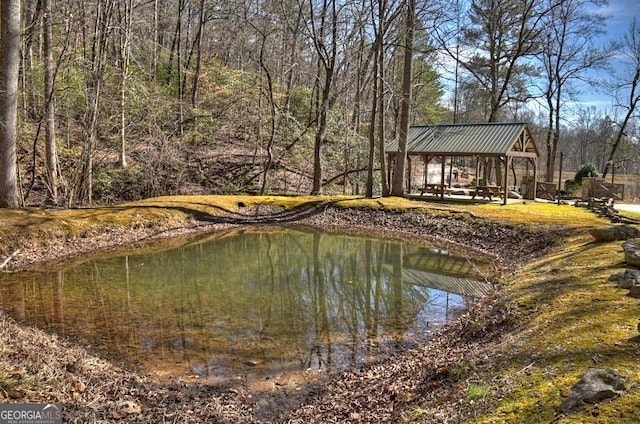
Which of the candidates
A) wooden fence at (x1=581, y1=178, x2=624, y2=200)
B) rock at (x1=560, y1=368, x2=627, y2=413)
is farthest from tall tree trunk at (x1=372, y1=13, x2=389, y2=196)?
rock at (x1=560, y1=368, x2=627, y2=413)

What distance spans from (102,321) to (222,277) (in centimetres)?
337

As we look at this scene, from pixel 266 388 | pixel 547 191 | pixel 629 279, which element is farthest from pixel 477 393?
pixel 547 191

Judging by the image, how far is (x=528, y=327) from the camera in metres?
5.69

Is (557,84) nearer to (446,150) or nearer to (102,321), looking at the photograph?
(446,150)

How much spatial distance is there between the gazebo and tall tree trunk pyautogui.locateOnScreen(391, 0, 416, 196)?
3.42ft

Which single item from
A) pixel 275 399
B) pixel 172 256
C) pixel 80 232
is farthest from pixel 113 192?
pixel 275 399

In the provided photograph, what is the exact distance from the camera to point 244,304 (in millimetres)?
8414

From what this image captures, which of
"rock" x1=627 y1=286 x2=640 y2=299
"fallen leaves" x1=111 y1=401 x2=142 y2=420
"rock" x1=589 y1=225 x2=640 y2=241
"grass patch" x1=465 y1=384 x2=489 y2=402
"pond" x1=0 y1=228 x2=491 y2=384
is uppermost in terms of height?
"rock" x1=589 y1=225 x2=640 y2=241

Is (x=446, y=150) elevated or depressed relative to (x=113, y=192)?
elevated

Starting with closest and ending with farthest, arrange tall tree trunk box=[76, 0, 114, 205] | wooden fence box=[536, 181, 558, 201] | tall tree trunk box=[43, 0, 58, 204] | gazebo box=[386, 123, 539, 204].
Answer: tall tree trunk box=[43, 0, 58, 204], tall tree trunk box=[76, 0, 114, 205], gazebo box=[386, 123, 539, 204], wooden fence box=[536, 181, 558, 201]

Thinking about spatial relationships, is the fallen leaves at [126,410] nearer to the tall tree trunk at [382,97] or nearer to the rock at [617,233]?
the rock at [617,233]

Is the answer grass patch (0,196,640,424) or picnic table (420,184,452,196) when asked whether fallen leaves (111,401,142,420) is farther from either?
picnic table (420,184,452,196)

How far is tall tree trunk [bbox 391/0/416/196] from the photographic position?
19.9 meters

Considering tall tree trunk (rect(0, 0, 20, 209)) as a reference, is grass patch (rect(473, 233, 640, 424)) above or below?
below
